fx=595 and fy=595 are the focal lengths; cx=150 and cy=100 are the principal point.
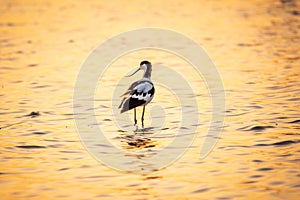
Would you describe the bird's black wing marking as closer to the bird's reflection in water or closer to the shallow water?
the shallow water

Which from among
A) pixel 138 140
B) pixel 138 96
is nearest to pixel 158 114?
pixel 138 96

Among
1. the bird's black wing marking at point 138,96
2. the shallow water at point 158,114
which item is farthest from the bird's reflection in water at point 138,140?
the bird's black wing marking at point 138,96

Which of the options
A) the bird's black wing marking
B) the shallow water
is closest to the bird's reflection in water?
the shallow water

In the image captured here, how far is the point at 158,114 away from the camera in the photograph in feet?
49.0

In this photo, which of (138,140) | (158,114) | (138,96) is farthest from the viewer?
(158,114)

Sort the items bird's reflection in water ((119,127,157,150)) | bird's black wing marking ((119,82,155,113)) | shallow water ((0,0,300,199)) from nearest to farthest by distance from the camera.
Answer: shallow water ((0,0,300,199))
bird's reflection in water ((119,127,157,150))
bird's black wing marking ((119,82,155,113))

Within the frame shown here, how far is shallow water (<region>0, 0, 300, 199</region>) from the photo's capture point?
10180 mm

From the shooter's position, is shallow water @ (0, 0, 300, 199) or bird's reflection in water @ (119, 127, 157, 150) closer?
shallow water @ (0, 0, 300, 199)

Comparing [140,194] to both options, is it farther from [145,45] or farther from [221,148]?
[145,45]

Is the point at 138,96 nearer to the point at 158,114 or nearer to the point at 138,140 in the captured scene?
the point at 158,114

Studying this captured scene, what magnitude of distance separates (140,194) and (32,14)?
2479cm

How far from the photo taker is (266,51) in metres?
22.8

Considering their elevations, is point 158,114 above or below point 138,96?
below

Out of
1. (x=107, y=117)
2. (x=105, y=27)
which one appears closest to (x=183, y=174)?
(x=107, y=117)
